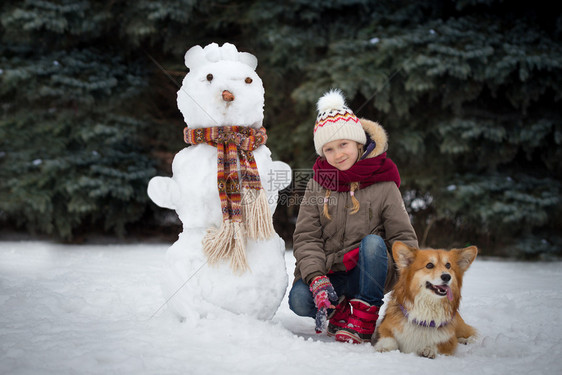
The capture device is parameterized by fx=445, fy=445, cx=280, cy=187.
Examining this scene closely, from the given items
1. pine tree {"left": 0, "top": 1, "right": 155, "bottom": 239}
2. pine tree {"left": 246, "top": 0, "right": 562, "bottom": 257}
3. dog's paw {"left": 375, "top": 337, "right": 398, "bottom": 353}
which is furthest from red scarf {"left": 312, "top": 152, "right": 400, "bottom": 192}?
pine tree {"left": 0, "top": 1, "right": 155, "bottom": 239}

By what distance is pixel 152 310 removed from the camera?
263 cm

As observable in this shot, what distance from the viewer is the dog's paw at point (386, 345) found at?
6.57ft

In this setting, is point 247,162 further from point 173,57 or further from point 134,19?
point 173,57

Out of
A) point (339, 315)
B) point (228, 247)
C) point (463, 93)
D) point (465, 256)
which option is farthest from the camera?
point (463, 93)

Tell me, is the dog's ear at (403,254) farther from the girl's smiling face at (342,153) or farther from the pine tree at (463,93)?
the pine tree at (463,93)

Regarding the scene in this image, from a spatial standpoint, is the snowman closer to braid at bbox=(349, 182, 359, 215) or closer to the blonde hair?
the blonde hair

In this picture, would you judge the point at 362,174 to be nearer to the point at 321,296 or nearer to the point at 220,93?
the point at 321,296

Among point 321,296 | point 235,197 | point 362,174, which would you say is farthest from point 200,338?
point 362,174

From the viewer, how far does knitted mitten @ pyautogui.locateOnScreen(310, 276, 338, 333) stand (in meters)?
2.13

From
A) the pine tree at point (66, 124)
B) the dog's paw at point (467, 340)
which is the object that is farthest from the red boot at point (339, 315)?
the pine tree at point (66, 124)

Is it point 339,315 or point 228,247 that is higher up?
point 228,247

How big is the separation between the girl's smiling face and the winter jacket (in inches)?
3.8

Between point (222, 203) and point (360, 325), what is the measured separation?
916 mm

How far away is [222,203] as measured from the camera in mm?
2266
